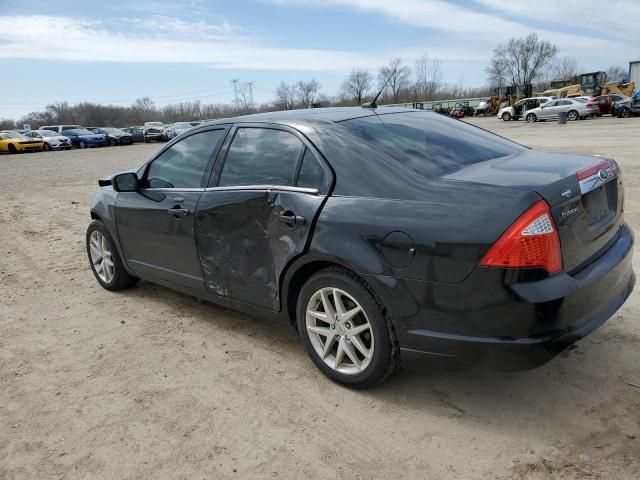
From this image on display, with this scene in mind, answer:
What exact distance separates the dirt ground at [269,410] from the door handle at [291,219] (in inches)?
38.0

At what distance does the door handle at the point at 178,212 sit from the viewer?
3784mm

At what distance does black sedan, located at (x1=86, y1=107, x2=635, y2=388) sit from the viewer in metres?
2.38

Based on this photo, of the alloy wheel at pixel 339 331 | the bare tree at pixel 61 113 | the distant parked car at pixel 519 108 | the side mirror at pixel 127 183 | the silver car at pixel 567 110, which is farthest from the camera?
the bare tree at pixel 61 113

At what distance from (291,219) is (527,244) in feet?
4.28

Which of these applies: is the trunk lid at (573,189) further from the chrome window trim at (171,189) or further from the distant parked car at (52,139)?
the distant parked car at (52,139)

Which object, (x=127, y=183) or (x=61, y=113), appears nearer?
(x=127, y=183)

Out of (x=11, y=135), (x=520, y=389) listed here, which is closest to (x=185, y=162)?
(x=520, y=389)

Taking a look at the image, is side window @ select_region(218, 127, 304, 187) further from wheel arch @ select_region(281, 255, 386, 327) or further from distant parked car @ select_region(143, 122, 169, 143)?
distant parked car @ select_region(143, 122, 169, 143)

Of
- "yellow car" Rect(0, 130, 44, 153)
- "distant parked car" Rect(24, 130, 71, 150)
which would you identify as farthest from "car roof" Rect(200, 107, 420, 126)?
"distant parked car" Rect(24, 130, 71, 150)

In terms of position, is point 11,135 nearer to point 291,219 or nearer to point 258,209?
point 258,209

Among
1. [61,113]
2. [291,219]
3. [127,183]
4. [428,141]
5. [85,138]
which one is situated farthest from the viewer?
[61,113]

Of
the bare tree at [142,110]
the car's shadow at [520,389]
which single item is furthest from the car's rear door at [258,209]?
the bare tree at [142,110]

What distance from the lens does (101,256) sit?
16.6 feet

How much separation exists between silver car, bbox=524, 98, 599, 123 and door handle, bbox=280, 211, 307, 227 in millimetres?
32216
